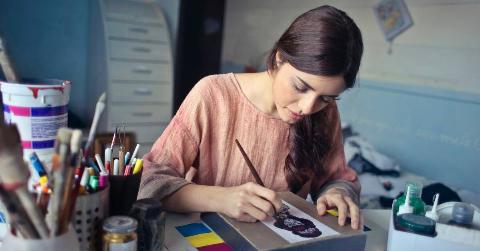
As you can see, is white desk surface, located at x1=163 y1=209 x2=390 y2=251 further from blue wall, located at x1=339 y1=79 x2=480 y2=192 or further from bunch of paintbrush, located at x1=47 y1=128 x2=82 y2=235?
blue wall, located at x1=339 y1=79 x2=480 y2=192

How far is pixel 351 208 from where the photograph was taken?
0.84m

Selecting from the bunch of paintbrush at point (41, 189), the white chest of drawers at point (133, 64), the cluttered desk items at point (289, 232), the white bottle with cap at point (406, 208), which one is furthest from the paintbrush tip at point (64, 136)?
the white chest of drawers at point (133, 64)

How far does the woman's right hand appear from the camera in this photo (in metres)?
0.74

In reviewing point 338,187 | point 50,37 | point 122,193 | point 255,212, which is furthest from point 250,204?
point 50,37

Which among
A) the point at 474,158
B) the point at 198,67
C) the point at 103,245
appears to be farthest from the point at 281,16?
the point at 103,245

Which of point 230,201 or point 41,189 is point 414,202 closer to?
point 230,201

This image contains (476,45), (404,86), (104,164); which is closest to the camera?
(104,164)

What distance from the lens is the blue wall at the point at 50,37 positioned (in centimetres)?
291

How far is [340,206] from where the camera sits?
841mm

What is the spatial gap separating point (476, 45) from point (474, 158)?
0.54 metres

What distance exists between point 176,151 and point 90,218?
0.39 m

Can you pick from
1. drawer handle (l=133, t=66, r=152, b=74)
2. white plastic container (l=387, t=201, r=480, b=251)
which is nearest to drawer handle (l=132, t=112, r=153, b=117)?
drawer handle (l=133, t=66, r=152, b=74)

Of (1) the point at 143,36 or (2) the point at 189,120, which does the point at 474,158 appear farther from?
(1) the point at 143,36

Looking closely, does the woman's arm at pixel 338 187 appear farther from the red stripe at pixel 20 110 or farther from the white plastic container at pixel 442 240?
the red stripe at pixel 20 110
